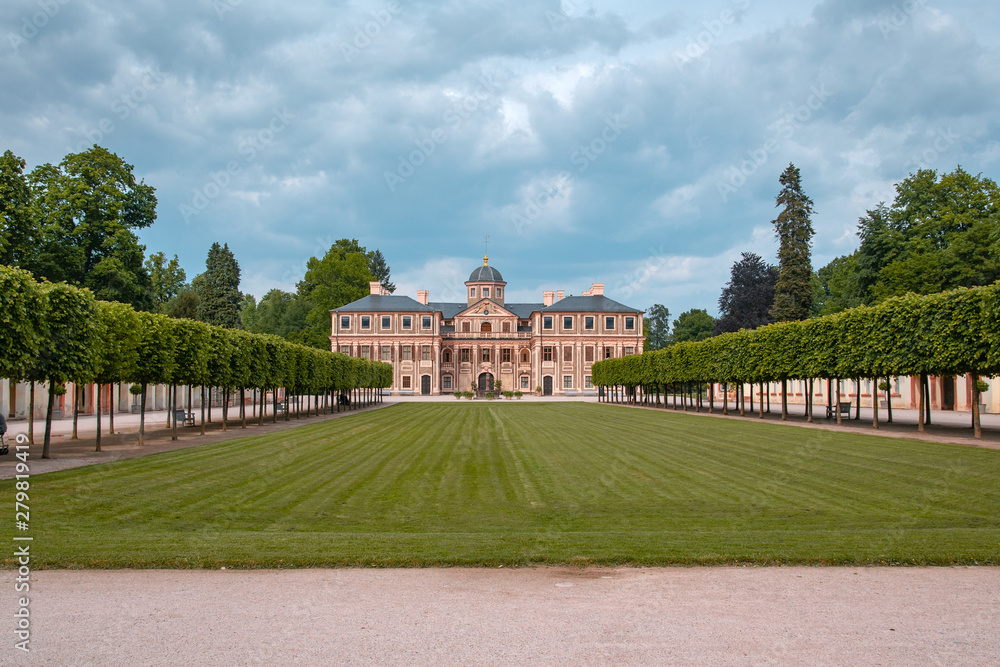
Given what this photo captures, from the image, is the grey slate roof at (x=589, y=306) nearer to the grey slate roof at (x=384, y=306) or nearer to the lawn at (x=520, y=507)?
the grey slate roof at (x=384, y=306)

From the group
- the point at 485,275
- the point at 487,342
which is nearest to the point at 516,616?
the point at 487,342

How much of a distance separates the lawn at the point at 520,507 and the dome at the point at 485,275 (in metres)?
77.7

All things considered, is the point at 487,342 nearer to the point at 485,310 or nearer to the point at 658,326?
the point at 485,310

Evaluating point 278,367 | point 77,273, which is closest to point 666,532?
point 278,367

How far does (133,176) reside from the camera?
48.3 metres

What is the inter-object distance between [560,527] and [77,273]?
46.8 m

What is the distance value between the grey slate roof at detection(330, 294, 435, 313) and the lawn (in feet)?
224

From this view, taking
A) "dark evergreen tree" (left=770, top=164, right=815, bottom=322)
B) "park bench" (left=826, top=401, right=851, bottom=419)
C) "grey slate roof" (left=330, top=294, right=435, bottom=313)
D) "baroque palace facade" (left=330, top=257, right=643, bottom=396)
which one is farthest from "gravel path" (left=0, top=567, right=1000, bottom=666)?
"grey slate roof" (left=330, top=294, right=435, bottom=313)

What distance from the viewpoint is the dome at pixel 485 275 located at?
95875mm

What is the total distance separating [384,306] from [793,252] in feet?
162

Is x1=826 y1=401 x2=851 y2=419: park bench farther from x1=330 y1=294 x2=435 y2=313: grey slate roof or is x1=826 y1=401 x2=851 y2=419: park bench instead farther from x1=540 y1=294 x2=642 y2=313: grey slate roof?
x1=330 y1=294 x2=435 y2=313: grey slate roof

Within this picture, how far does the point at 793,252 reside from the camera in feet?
205

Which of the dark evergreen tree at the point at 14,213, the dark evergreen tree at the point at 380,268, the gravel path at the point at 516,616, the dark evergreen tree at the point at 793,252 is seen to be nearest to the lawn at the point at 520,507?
the gravel path at the point at 516,616

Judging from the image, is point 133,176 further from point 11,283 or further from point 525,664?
point 525,664
